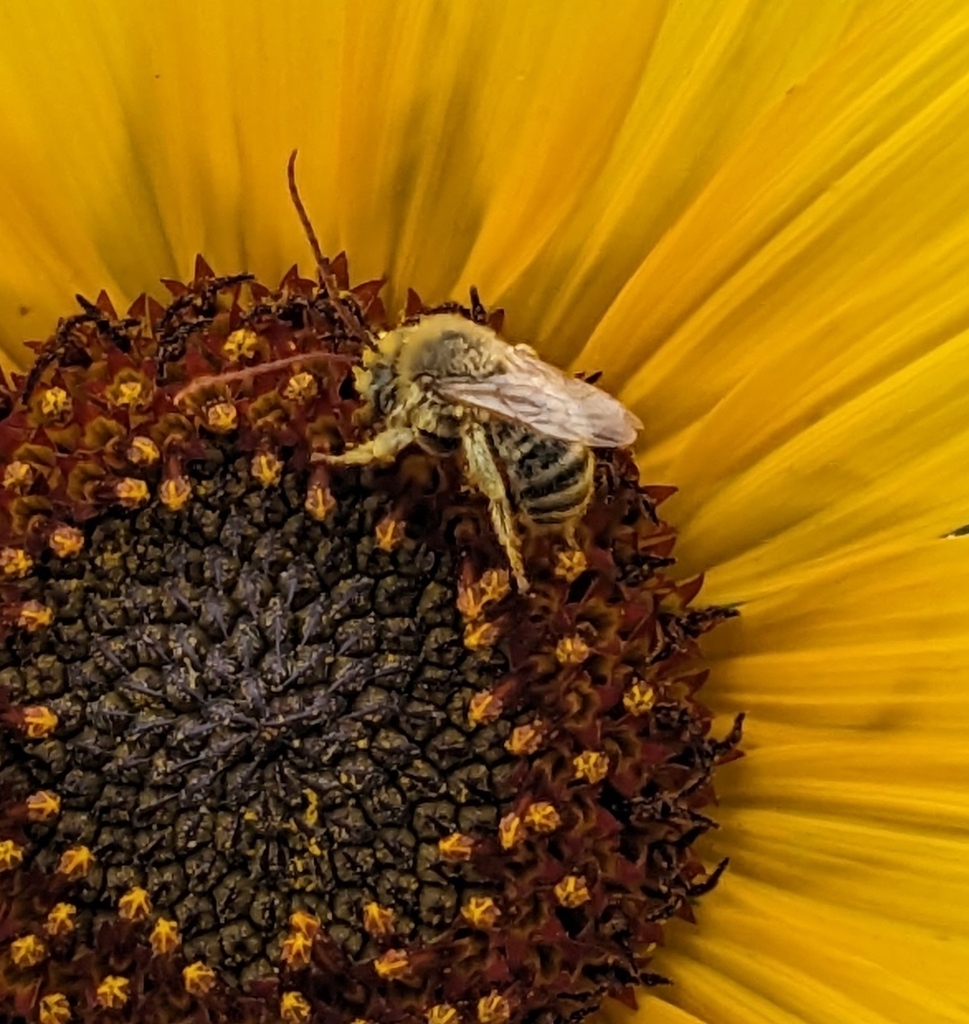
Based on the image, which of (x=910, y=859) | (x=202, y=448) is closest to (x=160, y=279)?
(x=202, y=448)

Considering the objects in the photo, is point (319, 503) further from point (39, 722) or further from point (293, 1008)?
point (293, 1008)

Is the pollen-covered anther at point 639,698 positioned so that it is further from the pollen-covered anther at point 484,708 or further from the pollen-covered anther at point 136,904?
the pollen-covered anther at point 136,904

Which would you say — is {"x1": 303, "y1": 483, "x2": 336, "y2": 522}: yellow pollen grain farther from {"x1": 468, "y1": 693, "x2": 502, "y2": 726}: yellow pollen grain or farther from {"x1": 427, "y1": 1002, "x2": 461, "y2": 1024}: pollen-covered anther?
{"x1": 427, "y1": 1002, "x2": 461, "y2": 1024}: pollen-covered anther

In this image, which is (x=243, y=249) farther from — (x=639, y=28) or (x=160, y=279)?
(x=639, y=28)

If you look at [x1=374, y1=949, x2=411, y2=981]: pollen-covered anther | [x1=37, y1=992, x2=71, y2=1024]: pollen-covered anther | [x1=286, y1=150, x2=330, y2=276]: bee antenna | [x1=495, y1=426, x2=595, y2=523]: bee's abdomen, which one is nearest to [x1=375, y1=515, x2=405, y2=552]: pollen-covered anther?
[x1=495, y1=426, x2=595, y2=523]: bee's abdomen

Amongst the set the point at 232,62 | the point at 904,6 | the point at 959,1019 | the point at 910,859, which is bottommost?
the point at 959,1019

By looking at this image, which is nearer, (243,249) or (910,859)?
(910,859)

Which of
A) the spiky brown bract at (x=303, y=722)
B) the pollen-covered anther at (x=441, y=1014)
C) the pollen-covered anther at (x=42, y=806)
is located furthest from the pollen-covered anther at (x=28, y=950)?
the pollen-covered anther at (x=441, y=1014)

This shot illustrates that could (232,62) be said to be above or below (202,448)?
above
